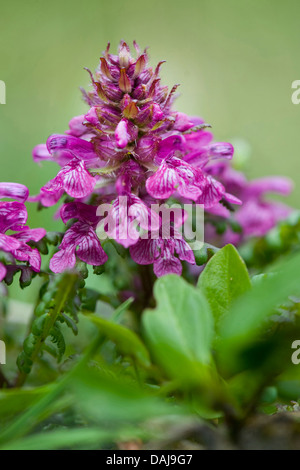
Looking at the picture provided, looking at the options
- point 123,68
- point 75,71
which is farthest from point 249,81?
point 123,68

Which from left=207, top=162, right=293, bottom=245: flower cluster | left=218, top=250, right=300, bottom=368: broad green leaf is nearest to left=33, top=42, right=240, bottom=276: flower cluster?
left=218, top=250, right=300, bottom=368: broad green leaf

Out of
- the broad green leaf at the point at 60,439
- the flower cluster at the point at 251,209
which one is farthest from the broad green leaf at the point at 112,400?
the flower cluster at the point at 251,209

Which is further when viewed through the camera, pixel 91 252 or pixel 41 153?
pixel 41 153

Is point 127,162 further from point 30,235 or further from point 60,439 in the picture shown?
point 60,439

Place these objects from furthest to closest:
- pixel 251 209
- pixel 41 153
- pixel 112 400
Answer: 1. pixel 251 209
2. pixel 41 153
3. pixel 112 400

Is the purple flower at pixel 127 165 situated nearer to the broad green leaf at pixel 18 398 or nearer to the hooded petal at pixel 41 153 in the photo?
the hooded petal at pixel 41 153

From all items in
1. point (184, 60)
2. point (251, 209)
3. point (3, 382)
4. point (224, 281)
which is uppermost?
point (184, 60)

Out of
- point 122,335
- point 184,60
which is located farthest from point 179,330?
point 184,60
